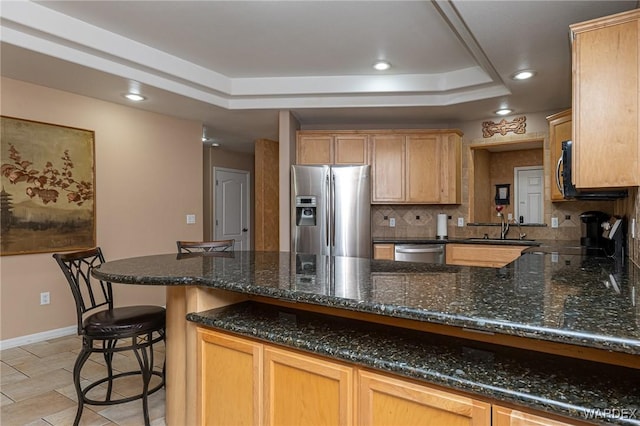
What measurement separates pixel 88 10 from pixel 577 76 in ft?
10.3

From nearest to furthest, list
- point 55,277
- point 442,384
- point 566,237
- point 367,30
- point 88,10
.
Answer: point 442,384 < point 88,10 < point 367,30 < point 55,277 < point 566,237

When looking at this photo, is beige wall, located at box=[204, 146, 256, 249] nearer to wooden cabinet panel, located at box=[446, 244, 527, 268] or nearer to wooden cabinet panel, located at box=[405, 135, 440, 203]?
wooden cabinet panel, located at box=[405, 135, 440, 203]

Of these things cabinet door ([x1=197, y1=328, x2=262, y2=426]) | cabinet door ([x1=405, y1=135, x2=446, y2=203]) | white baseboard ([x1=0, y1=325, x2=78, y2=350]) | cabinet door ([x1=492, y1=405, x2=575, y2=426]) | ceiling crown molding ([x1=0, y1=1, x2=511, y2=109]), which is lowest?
white baseboard ([x1=0, y1=325, x2=78, y2=350])

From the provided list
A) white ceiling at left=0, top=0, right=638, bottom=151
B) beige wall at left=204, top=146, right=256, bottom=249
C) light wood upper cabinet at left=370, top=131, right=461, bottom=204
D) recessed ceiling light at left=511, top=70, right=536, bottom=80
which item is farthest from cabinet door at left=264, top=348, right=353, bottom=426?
beige wall at left=204, top=146, right=256, bottom=249

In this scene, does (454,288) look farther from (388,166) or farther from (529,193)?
(529,193)

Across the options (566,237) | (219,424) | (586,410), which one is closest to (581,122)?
(586,410)

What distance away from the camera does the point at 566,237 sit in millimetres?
4582

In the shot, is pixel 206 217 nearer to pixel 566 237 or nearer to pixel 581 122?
pixel 566 237

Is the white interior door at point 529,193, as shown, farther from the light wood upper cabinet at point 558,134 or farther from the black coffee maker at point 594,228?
the black coffee maker at point 594,228

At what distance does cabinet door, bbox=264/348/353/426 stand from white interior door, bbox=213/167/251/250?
5919mm

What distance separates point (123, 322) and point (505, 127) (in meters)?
4.61

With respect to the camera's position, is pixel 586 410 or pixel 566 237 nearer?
pixel 586 410

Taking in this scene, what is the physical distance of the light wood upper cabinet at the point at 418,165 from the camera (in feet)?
15.7

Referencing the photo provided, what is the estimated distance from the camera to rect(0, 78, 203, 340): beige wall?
3.56m
